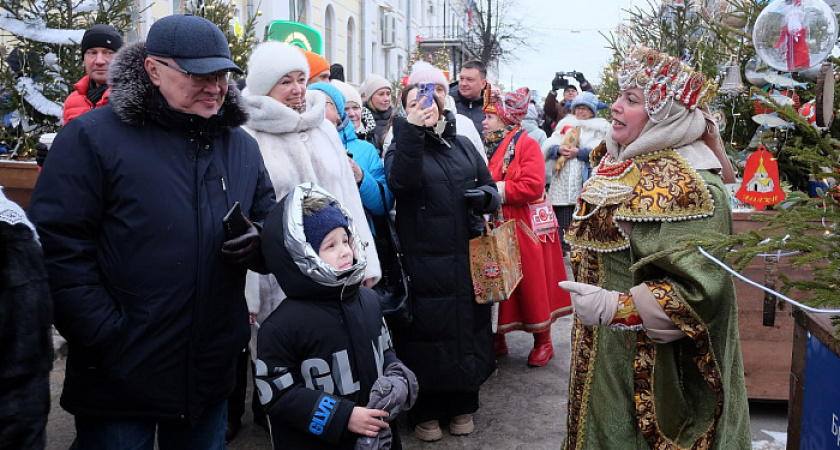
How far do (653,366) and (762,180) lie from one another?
175 centimetres

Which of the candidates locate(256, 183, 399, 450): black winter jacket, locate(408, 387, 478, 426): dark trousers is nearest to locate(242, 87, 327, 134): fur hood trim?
locate(256, 183, 399, 450): black winter jacket

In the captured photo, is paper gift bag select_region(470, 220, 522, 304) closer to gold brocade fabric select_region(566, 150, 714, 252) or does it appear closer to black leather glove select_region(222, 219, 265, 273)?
gold brocade fabric select_region(566, 150, 714, 252)

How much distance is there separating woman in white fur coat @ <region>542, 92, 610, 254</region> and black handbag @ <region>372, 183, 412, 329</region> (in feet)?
14.9

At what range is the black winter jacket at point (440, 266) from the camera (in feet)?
13.0

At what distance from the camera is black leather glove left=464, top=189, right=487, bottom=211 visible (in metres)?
3.99

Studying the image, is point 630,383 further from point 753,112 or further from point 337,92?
point 753,112

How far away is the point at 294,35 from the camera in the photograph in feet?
21.0

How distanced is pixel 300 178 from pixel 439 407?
1.64 meters

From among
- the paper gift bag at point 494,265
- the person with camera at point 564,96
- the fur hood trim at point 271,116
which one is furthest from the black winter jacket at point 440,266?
the person with camera at point 564,96

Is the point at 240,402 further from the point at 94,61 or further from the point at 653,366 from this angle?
the point at 653,366

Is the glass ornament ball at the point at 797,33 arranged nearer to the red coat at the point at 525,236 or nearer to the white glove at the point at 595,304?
the white glove at the point at 595,304

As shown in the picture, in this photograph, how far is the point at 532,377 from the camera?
5.16 metres

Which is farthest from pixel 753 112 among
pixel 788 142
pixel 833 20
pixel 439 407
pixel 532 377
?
pixel 439 407

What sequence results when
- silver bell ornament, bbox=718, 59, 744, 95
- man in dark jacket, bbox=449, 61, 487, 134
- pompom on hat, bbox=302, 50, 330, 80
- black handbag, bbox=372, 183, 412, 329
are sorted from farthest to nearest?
man in dark jacket, bbox=449, 61, 487, 134
pompom on hat, bbox=302, 50, 330, 80
silver bell ornament, bbox=718, 59, 744, 95
black handbag, bbox=372, 183, 412, 329
